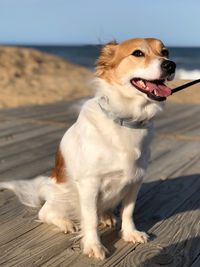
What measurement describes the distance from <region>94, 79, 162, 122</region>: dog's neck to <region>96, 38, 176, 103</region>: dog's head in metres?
0.02

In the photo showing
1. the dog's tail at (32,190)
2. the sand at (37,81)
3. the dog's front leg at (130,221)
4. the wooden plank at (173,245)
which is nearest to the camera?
the wooden plank at (173,245)

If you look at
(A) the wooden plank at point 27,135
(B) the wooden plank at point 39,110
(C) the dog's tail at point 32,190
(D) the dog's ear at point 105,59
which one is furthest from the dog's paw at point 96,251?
(B) the wooden plank at point 39,110

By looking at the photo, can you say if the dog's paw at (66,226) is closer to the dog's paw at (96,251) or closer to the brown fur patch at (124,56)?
the dog's paw at (96,251)

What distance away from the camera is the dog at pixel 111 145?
260 cm

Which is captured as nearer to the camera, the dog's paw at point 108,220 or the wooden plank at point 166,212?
the wooden plank at point 166,212

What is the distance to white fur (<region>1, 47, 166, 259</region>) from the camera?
8.50 feet

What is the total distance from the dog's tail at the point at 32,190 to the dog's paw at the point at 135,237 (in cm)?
61

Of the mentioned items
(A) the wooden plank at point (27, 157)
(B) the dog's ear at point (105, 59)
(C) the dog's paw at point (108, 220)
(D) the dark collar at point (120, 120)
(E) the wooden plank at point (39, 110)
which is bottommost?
(E) the wooden plank at point (39, 110)

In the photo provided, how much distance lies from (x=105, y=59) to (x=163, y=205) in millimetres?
1207

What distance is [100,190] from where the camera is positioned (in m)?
2.65

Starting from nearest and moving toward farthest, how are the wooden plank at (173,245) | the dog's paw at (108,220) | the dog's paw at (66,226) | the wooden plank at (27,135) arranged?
1. the wooden plank at (173,245)
2. the dog's paw at (66,226)
3. the dog's paw at (108,220)
4. the wooden plank at (27,135)

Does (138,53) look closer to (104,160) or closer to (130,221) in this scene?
(104,160)

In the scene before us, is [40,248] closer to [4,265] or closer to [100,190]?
[4,265]

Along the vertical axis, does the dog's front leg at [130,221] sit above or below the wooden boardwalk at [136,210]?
above
